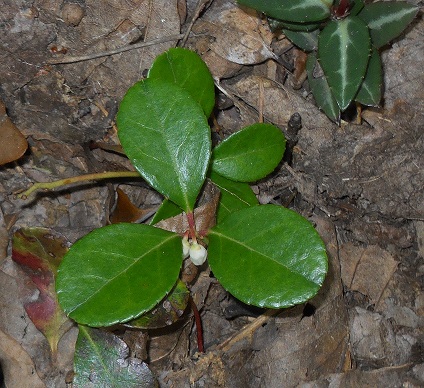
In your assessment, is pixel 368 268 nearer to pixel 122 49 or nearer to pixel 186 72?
pixel 186 72

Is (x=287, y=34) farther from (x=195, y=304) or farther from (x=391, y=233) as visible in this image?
(x=195, y=304)

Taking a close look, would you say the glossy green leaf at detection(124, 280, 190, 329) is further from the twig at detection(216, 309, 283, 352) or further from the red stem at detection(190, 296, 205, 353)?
the twig at detection(216, 309, 283, 352)

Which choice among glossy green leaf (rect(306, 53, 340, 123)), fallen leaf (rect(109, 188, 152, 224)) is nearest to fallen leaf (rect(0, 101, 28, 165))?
fallen leaf (rect(109, 188, 152, 224))

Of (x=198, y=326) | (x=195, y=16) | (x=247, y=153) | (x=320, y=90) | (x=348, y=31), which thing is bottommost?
(x=198, y=326)

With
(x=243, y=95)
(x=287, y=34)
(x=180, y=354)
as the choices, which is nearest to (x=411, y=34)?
(x=287, y=34)

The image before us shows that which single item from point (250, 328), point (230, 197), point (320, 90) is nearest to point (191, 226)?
point (230, 197)
